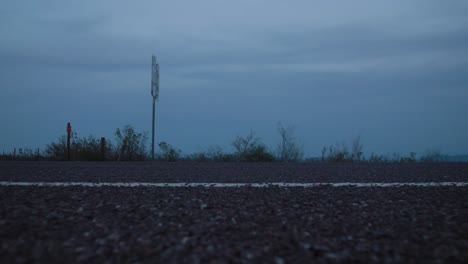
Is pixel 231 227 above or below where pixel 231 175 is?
below

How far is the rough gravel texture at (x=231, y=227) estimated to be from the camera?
1.51 metres

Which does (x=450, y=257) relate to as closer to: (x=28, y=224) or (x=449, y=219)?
(x=449, y=219)

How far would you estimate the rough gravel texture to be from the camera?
151cm

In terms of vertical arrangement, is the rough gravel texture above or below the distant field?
below

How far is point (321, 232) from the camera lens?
183cm

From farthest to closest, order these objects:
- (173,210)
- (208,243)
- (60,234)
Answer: (173,210), (60,234), (208,243)

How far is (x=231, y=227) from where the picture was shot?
1907mm

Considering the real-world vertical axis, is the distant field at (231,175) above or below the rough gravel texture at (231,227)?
above

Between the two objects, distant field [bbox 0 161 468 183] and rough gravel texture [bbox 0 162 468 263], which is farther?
distant field [bbox 0 161 468 183]

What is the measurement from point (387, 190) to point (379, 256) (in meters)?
1.84

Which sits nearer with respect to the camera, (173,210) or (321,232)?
(321,232)

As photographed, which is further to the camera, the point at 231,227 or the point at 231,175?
the point at 231,175

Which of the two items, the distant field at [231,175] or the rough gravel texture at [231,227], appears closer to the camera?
the rough gravel texture at [231,227]

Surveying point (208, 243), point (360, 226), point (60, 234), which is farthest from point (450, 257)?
point (60, 234)
